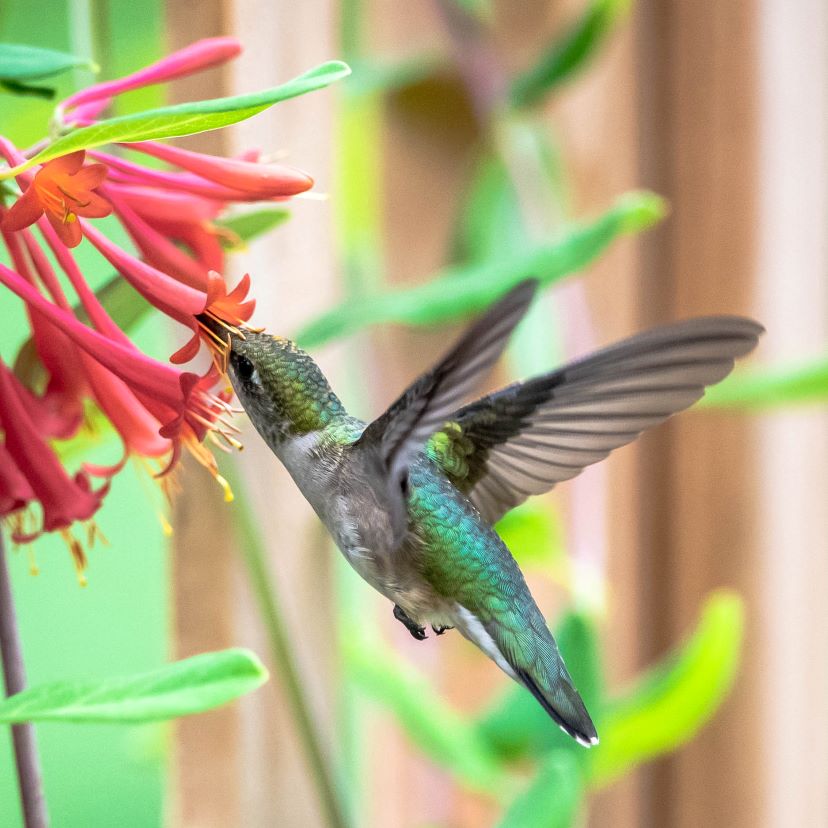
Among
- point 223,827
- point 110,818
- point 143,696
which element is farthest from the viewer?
point 110,818

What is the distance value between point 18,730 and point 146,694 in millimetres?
34

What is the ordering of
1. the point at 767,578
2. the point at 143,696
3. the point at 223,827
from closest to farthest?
1. the point at 143,696
2. the point at 223,827
3. the point at 767,578

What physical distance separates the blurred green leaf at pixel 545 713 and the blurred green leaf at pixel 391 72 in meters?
0.34

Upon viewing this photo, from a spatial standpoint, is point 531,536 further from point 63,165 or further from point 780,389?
point 63,165

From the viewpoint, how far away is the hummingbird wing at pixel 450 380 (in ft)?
0.81

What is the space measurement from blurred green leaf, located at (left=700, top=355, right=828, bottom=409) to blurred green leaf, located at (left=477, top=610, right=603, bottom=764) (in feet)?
0.48

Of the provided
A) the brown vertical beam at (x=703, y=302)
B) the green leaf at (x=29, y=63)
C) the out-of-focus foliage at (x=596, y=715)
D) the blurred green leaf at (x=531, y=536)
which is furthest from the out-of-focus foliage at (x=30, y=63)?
the brown vertical beam at (x=703, y=302)

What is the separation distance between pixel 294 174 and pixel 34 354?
3.4 inches

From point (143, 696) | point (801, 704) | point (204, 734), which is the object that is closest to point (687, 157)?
point (801, 704)

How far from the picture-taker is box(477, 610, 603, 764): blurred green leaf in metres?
0.59

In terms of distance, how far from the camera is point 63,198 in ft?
0.74

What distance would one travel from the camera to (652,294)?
2.98 feet

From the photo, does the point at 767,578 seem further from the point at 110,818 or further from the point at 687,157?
the point at 110,818

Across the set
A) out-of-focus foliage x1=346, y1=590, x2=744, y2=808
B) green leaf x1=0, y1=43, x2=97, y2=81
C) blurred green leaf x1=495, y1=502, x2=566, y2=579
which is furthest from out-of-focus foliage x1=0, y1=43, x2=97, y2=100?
out-of-focus foliage x1=346, y1=590, x2=744, y2=808
